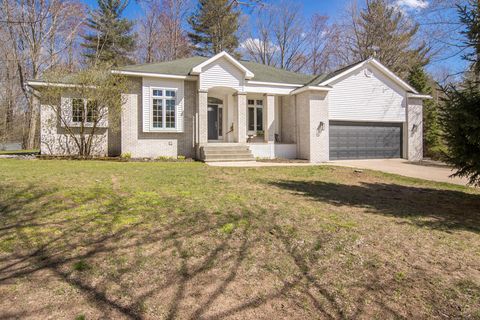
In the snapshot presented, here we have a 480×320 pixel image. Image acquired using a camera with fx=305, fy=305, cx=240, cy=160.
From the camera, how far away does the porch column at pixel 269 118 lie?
1667 centimetres

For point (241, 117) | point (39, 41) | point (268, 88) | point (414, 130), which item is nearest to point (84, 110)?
point (241, 117)

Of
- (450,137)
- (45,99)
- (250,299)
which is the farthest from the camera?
(45,99)

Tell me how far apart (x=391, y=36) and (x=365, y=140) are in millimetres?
15818

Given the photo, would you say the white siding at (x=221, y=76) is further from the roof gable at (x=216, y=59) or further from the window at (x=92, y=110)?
the window at (x=92, y=110)

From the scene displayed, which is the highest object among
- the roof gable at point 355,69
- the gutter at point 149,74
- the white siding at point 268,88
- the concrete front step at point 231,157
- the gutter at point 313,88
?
the roof gable at point 355,69

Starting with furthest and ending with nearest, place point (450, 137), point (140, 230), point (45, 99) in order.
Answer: point (45, 99) → point (450, 137) → point (140, 230)

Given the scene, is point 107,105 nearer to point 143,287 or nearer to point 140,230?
point 140,230

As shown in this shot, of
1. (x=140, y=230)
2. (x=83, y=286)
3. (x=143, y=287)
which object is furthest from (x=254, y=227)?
(x=83, y=286)

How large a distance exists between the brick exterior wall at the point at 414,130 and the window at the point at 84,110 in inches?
666

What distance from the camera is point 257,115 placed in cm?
1783

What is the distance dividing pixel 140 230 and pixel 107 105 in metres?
11.3

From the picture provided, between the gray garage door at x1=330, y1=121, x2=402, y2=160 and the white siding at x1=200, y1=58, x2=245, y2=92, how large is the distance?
217 inches

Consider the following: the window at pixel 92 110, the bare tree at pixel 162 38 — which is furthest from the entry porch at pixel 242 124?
the bare tree at pixel 162 38

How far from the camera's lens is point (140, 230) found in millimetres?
3861
